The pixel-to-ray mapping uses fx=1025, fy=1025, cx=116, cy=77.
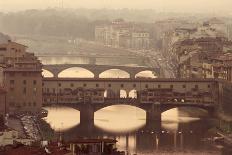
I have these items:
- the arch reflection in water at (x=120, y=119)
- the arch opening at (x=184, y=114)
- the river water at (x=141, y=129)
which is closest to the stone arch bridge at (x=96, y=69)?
the arch reflection in water at (x=120, y=119)

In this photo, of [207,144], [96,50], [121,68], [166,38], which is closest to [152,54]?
[166,38]

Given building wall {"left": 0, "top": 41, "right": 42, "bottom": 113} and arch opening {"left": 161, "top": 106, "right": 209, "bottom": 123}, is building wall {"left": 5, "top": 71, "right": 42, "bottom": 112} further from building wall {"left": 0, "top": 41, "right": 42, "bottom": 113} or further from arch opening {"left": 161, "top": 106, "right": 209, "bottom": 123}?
arch opening {"left": 161, "top": 106, "right": 209, "bottom": 123}

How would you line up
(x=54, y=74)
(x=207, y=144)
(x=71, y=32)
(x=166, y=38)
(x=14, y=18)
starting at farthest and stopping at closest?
(x=14, y=18) → (x=71, y=32) → (x=166, y=38) → (x=54, y=74) → (x=207, y=144)

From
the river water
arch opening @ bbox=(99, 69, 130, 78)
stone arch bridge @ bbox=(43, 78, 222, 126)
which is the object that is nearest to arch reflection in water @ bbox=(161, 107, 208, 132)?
the river water

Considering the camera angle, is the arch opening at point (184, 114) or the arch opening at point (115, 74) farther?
the arch opening at point (115, 74)

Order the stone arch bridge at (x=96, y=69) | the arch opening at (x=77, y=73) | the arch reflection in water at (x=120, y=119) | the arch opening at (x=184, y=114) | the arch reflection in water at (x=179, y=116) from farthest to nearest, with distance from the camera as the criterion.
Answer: the arch opening at (x=77, y=73) < the stone arch bridge at (x=96, y=69) < the arch opening at (x=184, y=114) < the arch reflection in water at (x=179, y=116) < the arch reflection in water at (x=120, y=119)

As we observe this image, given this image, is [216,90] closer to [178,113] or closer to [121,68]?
[178,113]

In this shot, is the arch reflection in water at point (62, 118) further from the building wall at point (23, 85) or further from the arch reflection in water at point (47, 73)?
the arch reflection in water at point (47, 73)
